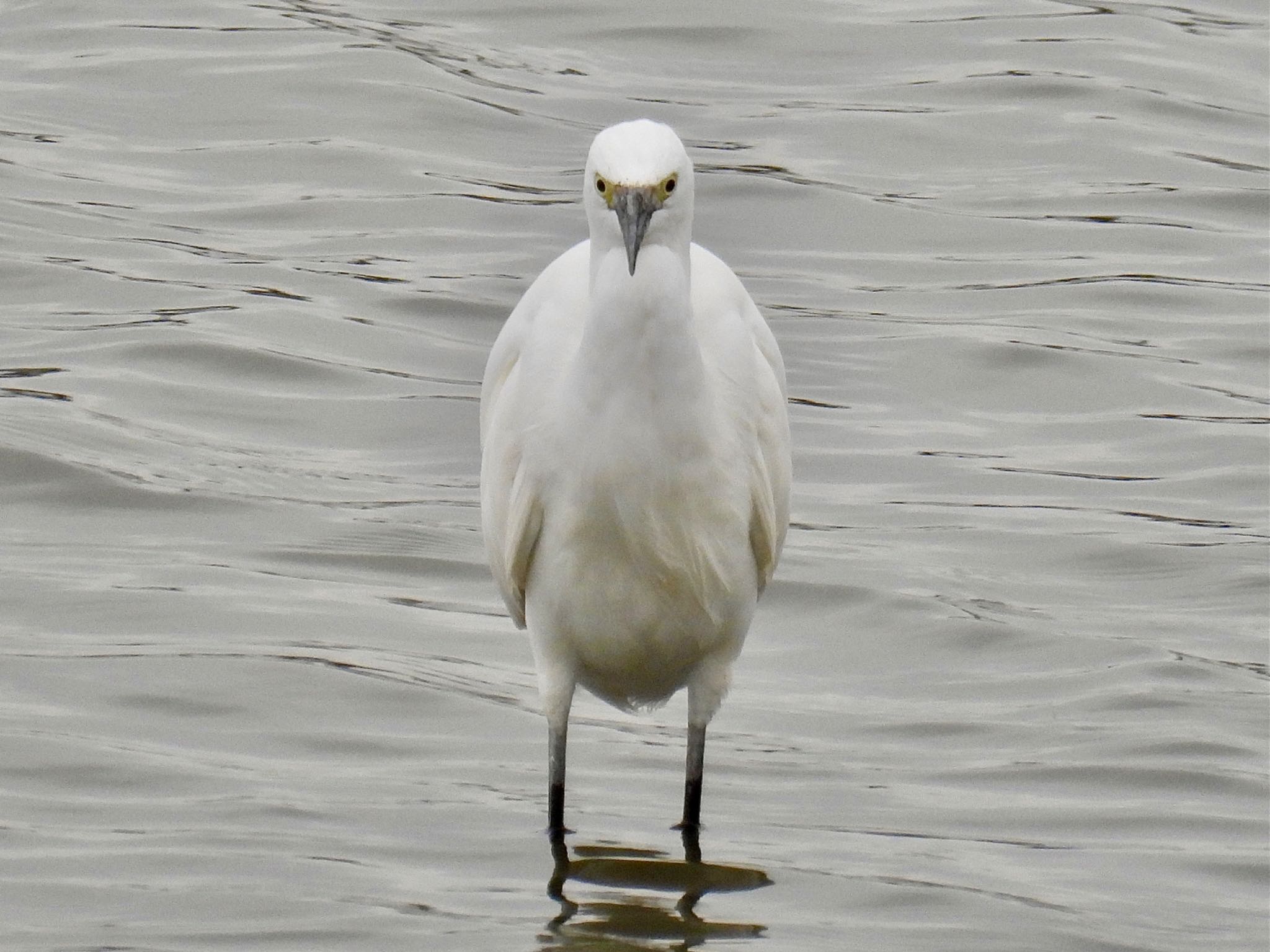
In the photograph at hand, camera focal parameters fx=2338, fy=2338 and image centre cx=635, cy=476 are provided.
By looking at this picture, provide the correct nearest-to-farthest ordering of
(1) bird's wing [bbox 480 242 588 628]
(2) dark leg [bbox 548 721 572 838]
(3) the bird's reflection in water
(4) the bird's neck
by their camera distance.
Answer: (4) the bird's neck, (3) the bird's reflection in water, (1) bird's wing [bbox 480 242 588 628], (2) dark leg [bbox 548 721 572 838]

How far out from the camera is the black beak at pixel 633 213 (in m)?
5.32

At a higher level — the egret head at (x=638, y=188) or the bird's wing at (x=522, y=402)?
the egret head at (x=638, y=188)

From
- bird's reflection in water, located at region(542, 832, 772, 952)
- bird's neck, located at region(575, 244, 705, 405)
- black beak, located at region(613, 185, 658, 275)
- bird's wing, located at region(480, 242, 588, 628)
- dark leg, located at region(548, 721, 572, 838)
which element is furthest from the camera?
dark leg, located at region(548, 721, 572, 838)

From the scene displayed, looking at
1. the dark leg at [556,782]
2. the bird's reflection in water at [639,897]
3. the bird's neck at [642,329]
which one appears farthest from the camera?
the dark leg at [556,782]

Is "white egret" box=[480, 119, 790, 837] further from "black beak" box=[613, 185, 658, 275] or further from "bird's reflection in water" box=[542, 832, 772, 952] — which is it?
"bird's reflection in water" box=[542, 832, 772, 952]

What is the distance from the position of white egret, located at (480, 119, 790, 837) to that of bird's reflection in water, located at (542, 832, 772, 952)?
0.19 meters

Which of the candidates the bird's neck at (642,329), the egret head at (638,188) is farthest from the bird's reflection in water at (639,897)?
the egret head at (638,188)

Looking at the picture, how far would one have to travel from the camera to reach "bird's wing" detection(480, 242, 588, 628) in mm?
6059

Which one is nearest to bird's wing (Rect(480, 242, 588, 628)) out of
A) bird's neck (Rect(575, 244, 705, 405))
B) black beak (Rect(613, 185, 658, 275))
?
bird's neck (Rect(575, 244, 705, 405))

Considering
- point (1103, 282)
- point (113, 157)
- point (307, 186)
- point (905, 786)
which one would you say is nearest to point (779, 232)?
point (1103, 282)

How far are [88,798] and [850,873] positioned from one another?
6.88 feet

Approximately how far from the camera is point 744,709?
7504mm

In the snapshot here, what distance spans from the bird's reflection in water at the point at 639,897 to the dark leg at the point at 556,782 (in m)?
0.05

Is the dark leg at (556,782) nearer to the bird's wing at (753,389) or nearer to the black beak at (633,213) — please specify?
the bird's wing at (753,389)
